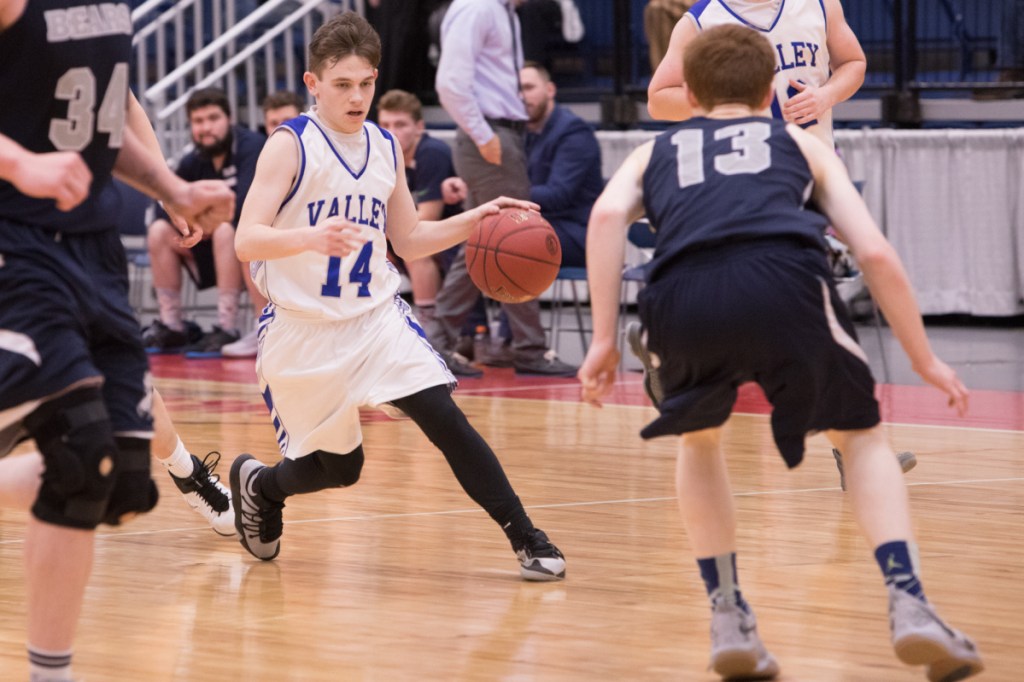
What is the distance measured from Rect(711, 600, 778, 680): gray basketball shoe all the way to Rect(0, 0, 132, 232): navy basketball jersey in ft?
4.84

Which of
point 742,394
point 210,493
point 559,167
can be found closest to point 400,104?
point 559,167

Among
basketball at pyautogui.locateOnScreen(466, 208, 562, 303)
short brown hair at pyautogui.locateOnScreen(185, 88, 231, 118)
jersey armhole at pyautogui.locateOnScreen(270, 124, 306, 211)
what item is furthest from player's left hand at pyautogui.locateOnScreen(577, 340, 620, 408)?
short brown hair at pyautogui.locateOnScreen(185, 88, 231, 118)

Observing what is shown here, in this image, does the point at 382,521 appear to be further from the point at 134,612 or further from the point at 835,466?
the point at 835,466

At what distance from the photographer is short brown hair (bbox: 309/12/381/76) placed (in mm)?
4637

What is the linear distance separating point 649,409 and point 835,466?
5.77ft

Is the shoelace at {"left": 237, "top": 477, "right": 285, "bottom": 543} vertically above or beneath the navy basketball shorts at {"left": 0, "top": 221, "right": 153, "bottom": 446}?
beneath

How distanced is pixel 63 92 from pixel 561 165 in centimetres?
671

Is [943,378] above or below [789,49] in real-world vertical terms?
below

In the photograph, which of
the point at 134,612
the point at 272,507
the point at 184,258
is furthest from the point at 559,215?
the point at 134,612

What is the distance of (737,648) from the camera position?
11.0 feet

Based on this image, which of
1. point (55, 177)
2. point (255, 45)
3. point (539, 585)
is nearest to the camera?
point (55, 177)

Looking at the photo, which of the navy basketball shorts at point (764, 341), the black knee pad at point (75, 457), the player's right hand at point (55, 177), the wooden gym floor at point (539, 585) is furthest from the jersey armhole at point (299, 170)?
the player's right hand at point (55, 177)

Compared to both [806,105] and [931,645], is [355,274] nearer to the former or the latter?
[806,105]

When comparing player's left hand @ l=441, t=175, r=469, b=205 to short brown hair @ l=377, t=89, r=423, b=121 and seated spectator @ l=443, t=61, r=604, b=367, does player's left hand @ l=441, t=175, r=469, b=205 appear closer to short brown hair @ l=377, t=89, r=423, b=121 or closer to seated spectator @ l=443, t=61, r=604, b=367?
seated spectator @ l=443, t=61, r=604, b=367
